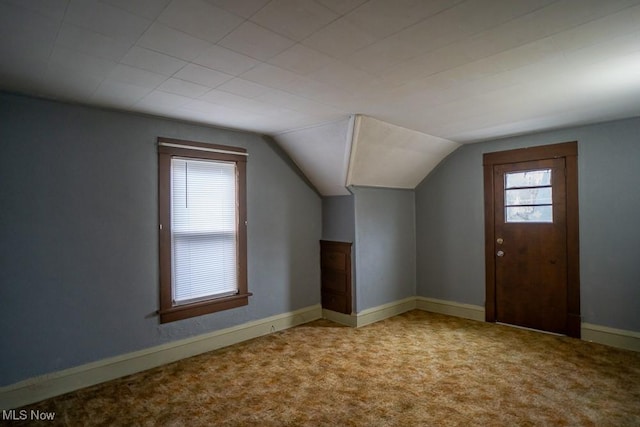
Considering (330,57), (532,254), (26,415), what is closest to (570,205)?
(532,254)

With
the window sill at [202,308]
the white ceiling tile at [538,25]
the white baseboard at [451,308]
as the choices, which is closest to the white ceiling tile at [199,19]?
the white ceiling tile at [538,25]

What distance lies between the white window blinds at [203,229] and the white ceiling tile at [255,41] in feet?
6.04

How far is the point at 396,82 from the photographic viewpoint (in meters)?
2.54

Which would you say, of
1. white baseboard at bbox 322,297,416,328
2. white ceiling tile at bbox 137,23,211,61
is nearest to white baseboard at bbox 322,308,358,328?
white baseboard at bbox 322,297,416,328

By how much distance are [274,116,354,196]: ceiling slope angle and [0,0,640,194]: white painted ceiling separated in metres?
0.16

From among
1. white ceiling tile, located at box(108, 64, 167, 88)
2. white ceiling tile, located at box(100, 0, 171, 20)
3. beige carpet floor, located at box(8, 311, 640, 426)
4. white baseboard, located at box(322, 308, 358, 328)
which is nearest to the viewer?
white ceiling tile, located at box(100, 0, 171, 20)

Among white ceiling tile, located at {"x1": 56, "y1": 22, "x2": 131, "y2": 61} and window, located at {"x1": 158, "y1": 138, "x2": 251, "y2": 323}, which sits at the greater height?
white ceiling tile, located at {"x1": 56, "y1": 22, "x2": 131, "y2": 61}

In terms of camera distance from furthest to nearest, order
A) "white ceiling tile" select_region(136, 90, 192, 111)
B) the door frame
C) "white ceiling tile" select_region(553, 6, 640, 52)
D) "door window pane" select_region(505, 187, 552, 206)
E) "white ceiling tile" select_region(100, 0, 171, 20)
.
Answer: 1. "door window pane" select_region(505, 187, 552, 206)
2. the door frame
3. "white ceiling tile" select_region(136, 90, 192, 111)
4. "white ceiling tile" select_region(553, 6, 640, 52)
5. "white ceiling tile" select_region(100, 0, 171, 20)

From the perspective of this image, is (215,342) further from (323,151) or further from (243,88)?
(243,88)

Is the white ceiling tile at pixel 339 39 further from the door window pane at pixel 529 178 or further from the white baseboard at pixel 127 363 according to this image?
the door window pane at pixel 529 178

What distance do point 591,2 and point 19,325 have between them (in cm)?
411

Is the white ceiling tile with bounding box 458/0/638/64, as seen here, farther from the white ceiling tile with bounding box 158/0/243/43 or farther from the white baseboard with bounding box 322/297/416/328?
the white baseboard with bounding box 322/297/416/328

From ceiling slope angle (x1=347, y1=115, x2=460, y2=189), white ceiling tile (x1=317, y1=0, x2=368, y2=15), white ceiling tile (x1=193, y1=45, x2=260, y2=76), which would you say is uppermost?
white ceiling tile (x1=193, y1=45, x2=260, y2=76)

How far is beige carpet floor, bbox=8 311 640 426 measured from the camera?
2.42m
